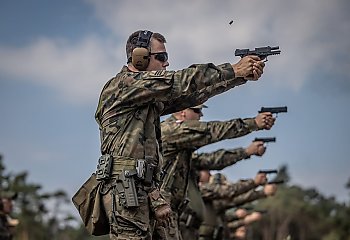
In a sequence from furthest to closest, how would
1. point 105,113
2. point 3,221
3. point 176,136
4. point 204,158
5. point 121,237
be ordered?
1. point 3,221
2. point 204,158
3. point 176,136
4. point 105,113
5. point 121,237

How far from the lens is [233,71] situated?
6.94 metres

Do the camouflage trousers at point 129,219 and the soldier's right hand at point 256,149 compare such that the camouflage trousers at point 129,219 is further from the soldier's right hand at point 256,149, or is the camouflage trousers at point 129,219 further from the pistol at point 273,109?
the soldier's right hand at point 256,149

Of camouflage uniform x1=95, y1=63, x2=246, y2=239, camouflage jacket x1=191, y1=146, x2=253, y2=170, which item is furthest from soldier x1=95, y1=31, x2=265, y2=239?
camouflage jacket x1=191, y1=146, x2=253, y2=170

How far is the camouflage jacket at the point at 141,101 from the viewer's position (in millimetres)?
6883

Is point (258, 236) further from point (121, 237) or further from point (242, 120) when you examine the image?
point (121, 237)

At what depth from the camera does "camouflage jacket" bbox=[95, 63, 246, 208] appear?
6883 millimetres

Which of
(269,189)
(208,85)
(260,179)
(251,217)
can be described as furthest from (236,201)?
(208,85)

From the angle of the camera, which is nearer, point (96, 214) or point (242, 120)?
point (96, 214)

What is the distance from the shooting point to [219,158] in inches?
523

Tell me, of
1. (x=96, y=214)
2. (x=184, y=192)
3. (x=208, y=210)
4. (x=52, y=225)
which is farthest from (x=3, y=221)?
(x=52, y=225)

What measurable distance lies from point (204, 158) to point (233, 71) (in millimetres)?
6259

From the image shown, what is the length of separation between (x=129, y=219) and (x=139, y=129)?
2.75 feet

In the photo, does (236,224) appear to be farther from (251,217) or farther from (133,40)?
(133,40)

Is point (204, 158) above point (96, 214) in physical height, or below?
above
